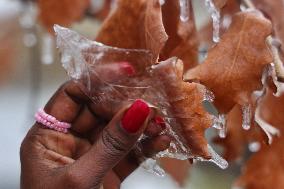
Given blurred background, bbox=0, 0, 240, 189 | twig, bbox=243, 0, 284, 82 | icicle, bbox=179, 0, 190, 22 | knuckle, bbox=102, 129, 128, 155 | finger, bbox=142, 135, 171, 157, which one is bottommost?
blurred background, bbox=0, 0, 240, 189

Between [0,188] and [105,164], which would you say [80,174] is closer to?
[105,164]

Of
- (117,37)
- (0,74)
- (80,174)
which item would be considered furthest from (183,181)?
(0,74)

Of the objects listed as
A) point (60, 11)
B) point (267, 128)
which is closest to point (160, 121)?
point (267, 128)

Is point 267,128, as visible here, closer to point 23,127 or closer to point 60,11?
point 60,11

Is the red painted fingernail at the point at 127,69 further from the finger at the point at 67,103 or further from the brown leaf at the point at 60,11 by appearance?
the brown leaf at the point at 60,11

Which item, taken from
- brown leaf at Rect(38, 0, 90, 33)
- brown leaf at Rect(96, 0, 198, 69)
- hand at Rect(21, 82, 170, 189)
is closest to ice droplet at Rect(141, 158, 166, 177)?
hand at Rect(21, 82, 170, 189)

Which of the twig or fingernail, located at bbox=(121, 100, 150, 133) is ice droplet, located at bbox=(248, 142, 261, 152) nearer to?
the twig
